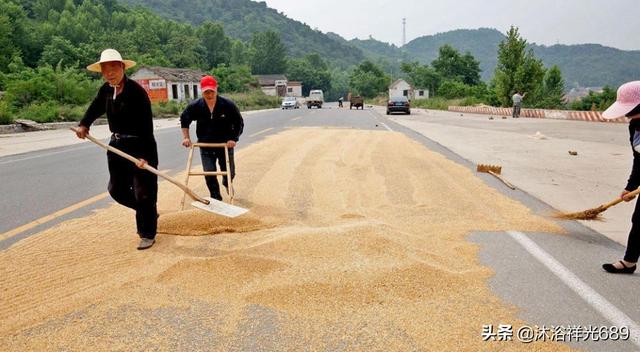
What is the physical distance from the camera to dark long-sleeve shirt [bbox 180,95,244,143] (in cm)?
600

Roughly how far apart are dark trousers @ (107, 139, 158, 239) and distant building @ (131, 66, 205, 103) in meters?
51.4

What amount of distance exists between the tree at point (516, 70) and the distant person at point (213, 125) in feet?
107

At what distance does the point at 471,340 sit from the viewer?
2.74m

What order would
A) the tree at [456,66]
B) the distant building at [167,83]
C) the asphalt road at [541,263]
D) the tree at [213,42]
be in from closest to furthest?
the asphalt road at [541,263] → the distant building at [167,83] → the tree at [456,66] → the tree at [213,42]

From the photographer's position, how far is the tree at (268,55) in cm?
13825

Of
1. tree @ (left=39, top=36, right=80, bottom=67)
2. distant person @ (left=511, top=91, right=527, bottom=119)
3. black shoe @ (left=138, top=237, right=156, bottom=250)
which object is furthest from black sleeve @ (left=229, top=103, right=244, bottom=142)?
tree @ (left=39, top=36, right=80, bottom=67)

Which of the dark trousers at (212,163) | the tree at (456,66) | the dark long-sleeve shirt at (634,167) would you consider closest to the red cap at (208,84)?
the dark trousers at (212,163)

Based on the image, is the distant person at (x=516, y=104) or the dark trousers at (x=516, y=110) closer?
the distant person at (x=516, y=104)

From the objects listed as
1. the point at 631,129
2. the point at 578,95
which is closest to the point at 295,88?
the point at 578,95

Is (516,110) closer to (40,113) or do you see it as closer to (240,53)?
(40,113)

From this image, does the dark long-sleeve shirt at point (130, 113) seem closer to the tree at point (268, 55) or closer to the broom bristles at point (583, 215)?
the broom bristles at point (583, 215)

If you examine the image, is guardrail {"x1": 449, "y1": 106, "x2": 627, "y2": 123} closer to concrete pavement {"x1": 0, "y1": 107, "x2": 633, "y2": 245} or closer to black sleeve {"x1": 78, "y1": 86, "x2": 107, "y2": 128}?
concrete pavement {"x1": 0, "y1": 107, "x2": 633, "y2": 245}

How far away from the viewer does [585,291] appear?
342 centimetres

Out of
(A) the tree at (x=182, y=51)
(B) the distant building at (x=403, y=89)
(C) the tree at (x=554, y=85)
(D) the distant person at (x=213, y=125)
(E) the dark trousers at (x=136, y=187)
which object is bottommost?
(E) the dark trousers at (x=136, y=187)
